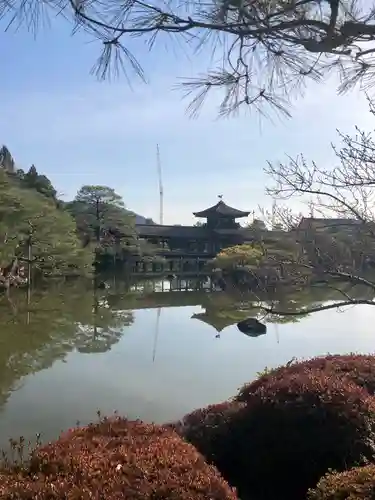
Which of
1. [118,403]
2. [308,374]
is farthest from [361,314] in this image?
[308,374]

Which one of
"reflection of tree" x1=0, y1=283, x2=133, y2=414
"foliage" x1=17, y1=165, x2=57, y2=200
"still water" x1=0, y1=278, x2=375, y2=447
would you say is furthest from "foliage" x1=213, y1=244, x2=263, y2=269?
"foliage" x1=17, y1=165, x2=57, y2=200

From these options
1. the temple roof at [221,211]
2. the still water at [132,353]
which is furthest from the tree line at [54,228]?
the temple roof at [221,211]

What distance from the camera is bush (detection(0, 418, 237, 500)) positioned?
1.96 meters

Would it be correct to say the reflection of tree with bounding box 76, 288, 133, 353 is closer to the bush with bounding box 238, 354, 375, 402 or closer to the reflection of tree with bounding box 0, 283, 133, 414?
the reflection of tree with bounding box 0, 283, 133, 414

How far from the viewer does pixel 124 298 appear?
19031mm

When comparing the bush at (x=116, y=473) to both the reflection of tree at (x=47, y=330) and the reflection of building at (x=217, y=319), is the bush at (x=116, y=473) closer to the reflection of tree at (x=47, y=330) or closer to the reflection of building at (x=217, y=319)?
the reflection of tree at (x=47, y=330)

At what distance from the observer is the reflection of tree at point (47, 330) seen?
840cm

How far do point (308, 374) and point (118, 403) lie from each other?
3318 millimetres

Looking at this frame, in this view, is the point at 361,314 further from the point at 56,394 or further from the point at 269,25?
the point at 269,25

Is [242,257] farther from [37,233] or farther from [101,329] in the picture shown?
[37,233]

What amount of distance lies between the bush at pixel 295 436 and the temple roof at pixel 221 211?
29007mm

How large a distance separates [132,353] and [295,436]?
6.55 metres

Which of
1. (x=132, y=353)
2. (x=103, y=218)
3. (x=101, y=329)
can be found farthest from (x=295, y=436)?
→ (x=103, y=218)

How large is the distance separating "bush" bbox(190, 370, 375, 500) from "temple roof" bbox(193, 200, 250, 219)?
29007 mm
